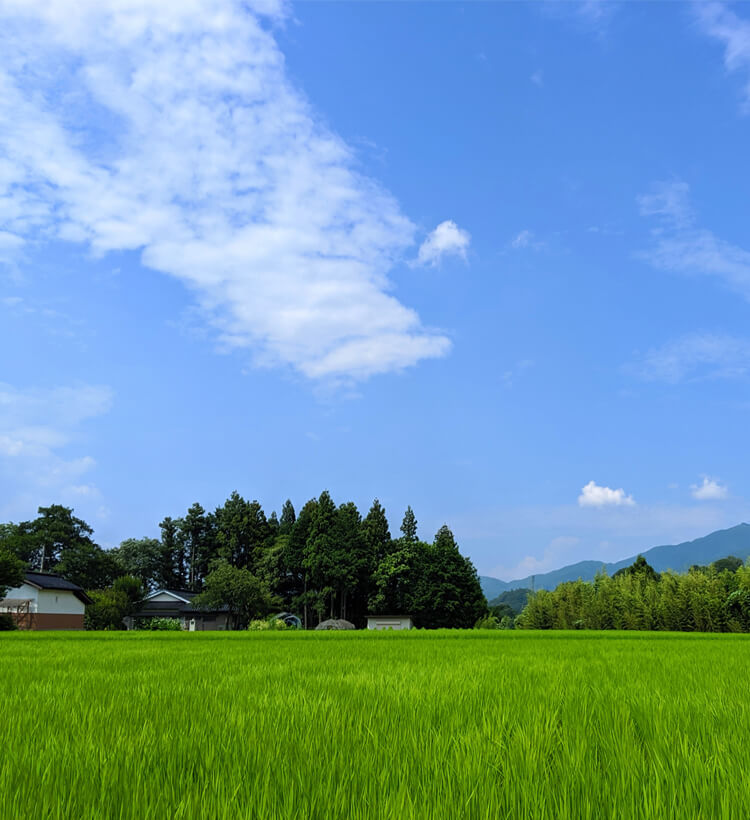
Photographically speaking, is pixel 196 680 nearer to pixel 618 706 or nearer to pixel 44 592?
pixel 618 706

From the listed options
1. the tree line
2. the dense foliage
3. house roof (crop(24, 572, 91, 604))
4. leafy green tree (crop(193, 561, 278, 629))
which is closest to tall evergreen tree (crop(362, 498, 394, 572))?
the tree line

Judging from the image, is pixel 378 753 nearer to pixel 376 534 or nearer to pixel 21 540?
pixel 376 534

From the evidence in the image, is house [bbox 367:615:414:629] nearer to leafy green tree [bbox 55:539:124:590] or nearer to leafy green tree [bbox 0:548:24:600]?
leafy green tree [bbox 0:548:24:600]

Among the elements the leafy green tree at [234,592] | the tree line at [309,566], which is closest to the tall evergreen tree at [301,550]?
the tree line at [309,566]

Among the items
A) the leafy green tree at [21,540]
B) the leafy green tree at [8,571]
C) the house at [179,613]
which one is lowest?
the house at [179,613]

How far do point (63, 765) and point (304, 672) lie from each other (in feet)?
14.6

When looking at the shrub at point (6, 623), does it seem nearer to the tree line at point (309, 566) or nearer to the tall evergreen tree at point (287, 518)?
the tree line at point (309, 566)

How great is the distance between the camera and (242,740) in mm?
2359

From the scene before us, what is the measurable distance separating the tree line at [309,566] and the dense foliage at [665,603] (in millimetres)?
11186

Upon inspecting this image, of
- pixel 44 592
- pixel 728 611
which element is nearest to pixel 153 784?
pixel 728 611

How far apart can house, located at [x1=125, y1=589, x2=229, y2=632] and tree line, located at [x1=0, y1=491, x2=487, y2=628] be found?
10.5ft

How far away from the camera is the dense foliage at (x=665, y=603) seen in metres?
31.4

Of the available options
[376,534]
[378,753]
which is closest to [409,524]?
[376,534]

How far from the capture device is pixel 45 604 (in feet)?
144
